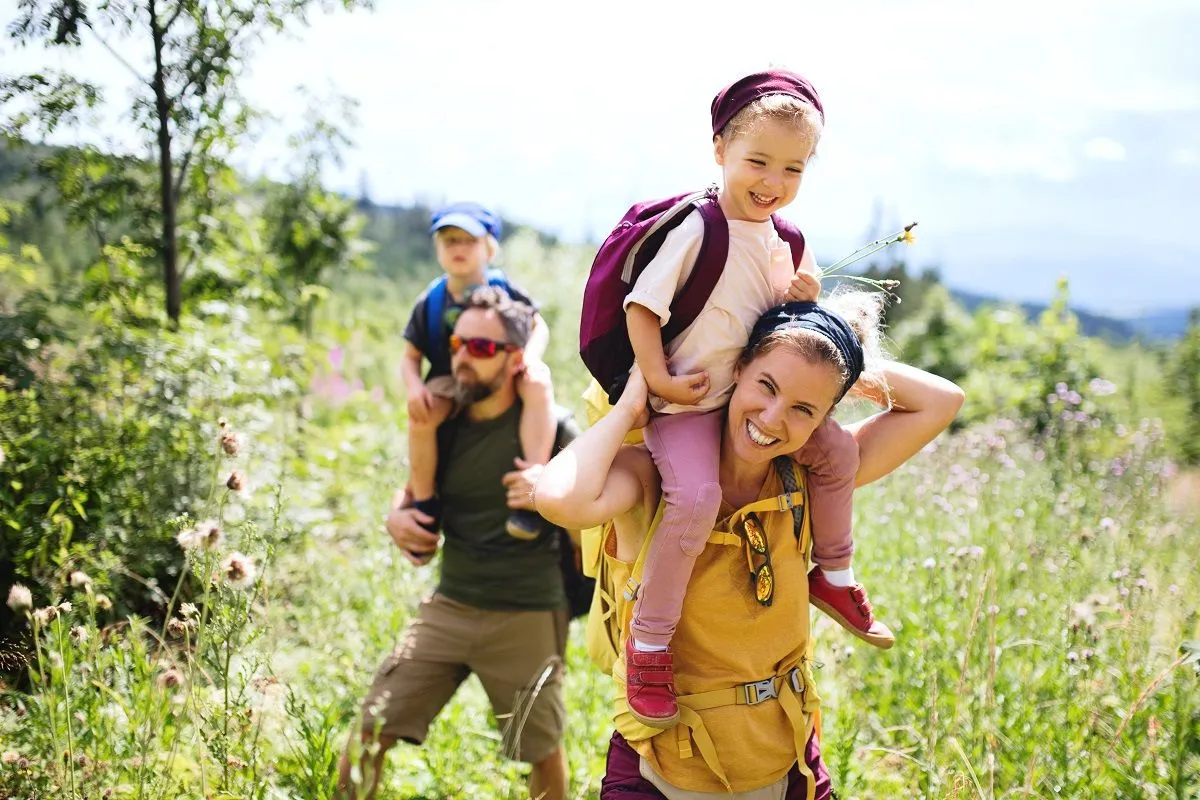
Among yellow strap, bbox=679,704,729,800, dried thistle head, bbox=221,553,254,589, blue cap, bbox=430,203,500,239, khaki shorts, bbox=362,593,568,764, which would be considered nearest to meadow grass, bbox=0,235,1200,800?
dried thistle head, bbox=221,553,254,589

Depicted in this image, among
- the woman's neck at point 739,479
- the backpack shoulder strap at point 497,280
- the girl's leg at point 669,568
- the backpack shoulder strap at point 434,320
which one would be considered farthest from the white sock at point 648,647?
the backpack shoulder strap at point 497,280

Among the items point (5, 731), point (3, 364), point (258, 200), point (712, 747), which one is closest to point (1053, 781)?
point (712, 747)

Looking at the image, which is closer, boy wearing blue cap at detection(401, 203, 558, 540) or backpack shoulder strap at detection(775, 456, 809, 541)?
backpack shoulder strap at detection(775, 456, 809, 541)

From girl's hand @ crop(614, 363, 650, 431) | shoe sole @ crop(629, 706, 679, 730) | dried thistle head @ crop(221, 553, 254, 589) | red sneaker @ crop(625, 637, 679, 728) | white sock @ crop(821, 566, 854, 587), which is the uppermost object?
girl's hand @ crop(614, 363, 650, 431)

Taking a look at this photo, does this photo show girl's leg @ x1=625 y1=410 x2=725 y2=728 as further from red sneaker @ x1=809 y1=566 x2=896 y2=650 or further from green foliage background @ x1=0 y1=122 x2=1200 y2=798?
green foliage background @ x1=0 y1=122 x2=1200 y2=798

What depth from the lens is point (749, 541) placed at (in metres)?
1.95

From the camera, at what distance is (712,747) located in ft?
6.26

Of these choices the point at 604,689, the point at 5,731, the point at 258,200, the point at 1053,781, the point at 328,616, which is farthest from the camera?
the point at 258,200

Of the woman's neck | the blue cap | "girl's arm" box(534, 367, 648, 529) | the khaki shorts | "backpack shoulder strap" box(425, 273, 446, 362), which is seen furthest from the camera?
the blue cap

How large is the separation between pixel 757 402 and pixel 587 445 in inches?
15.1

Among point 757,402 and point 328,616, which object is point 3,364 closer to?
point 328,616

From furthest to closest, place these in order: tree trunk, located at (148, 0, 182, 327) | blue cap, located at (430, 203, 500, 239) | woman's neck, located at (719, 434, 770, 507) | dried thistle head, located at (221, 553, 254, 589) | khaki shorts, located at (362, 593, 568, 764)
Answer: tree trunk, located at (148, 0, 182, 327) < blue cap, located at (430, 203, 500, 239) < khaki shorts, located at (362, 593, 568, 764) < dried thistle head, located at (221, 553, 254, 589) < woman's neck, located at (719, 434, 770, 507)

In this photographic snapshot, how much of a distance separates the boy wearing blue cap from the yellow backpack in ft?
2.38

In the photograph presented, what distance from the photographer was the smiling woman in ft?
5.98
